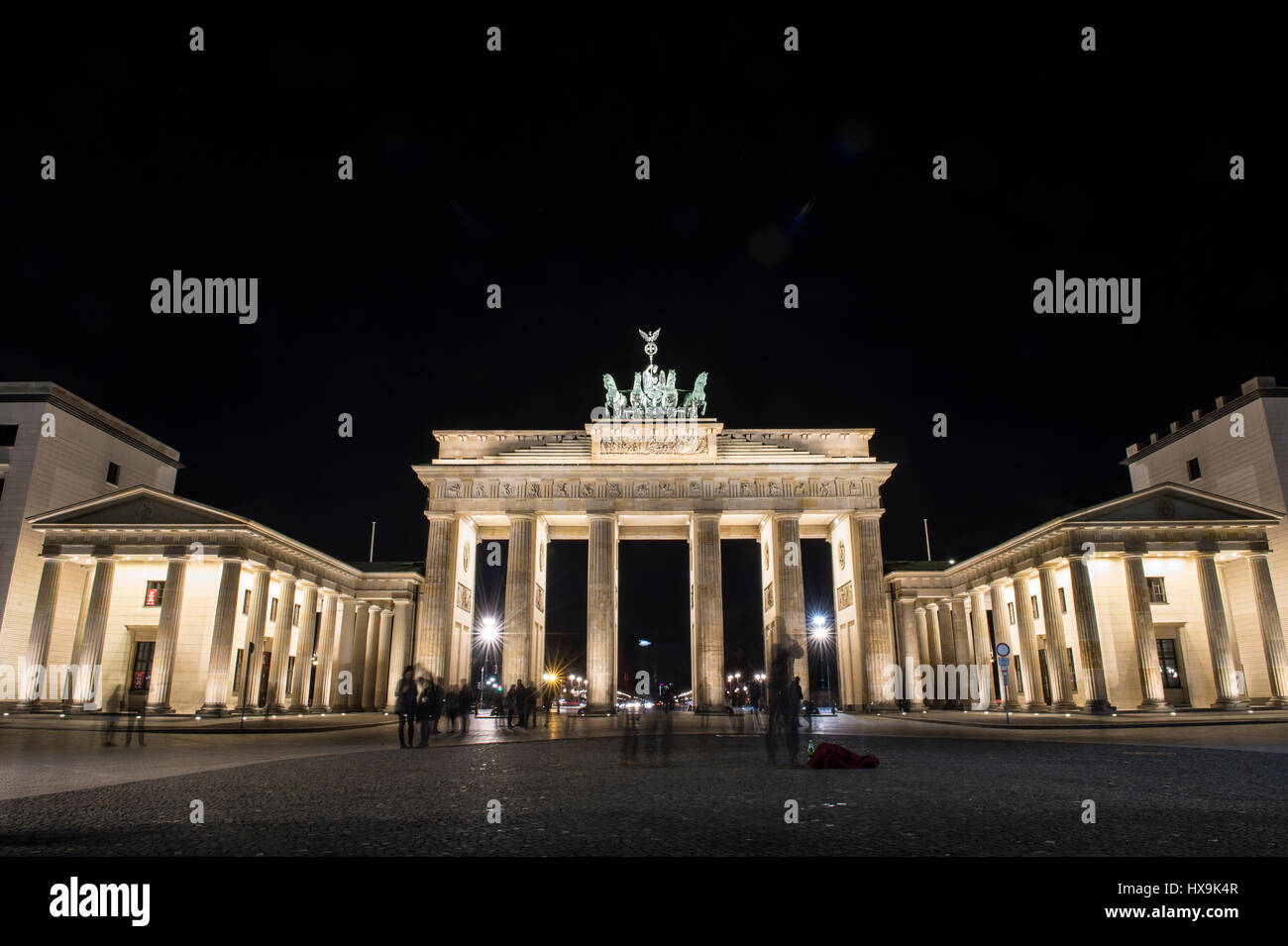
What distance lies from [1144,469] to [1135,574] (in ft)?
57.5

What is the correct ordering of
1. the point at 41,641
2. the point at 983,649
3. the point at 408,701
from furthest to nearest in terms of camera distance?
the point at 983,649 < the point at 41,641 < the point at 408,701

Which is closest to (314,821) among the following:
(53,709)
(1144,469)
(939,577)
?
(53,709)

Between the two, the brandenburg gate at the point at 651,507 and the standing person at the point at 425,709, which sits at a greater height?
the brandenburg gate at the point at 651,507

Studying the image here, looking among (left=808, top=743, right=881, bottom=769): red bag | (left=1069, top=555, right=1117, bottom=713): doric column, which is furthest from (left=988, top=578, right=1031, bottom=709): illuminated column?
(left=808, top=743, right=881, bottom=769): red bag

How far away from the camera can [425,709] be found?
19.6 meters

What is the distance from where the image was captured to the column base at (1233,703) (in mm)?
34312

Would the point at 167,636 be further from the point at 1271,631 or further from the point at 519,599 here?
the point at 1271,631

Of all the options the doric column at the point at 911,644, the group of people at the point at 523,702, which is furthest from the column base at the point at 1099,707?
the group of people at the point at 523,702

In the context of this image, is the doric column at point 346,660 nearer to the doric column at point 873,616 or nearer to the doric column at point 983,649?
the doric column at point 873,616

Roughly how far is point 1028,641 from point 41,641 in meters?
50.3

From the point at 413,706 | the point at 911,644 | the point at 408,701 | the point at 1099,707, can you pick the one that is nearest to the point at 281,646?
the point at 413,706

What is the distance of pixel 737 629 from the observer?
103250 mm

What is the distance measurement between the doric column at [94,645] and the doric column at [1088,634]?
1830 inches
